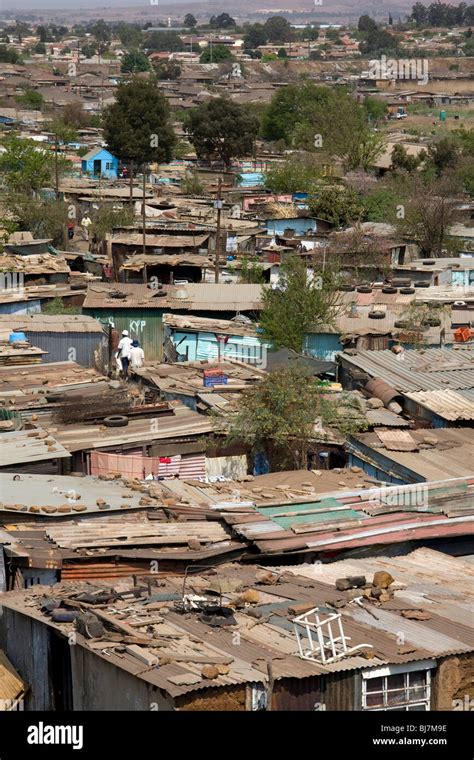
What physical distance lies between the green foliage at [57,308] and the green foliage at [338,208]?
12.6 metres

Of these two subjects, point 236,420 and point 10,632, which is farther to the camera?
point 236,420

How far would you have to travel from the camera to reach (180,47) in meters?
132

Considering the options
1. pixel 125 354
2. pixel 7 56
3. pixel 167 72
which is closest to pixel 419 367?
pixel 125 354

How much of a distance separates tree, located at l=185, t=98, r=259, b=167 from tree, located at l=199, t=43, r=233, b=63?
64.4 m

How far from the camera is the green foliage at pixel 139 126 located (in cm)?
4972

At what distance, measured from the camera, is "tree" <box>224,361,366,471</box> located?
1581cm

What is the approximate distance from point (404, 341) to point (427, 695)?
11.7 m

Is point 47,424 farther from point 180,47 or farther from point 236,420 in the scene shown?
point 180,47

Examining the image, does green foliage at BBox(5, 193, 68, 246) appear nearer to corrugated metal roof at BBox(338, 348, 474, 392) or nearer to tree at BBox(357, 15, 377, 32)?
corrugated metal roof at BBox(338, 348, 474, 392)

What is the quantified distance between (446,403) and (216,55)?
10390cm

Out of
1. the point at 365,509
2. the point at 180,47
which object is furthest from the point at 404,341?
the point at 180,47
